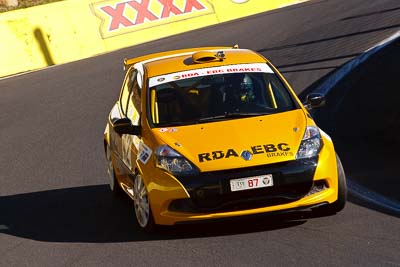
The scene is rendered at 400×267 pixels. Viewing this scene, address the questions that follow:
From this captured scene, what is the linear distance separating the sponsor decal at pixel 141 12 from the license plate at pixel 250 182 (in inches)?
724

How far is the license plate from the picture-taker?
8.55 metres

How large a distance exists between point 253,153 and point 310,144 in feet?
1.91

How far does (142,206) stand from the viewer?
9.20 meters

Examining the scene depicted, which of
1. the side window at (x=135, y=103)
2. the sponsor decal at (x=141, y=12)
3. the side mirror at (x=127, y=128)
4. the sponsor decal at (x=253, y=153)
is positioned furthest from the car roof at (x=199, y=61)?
the sponsor decal at (x=141, y=12)

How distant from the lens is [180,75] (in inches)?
400

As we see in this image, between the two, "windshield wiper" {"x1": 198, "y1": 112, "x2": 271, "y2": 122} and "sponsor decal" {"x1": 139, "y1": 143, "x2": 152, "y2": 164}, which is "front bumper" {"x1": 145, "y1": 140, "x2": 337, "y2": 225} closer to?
"sponsor decal" {"x1": 139, "y1": 143, "x2": 152, "y2": 164}

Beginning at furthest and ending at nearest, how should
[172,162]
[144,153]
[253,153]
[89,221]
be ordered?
[89,221]
[144,153]
[172,162]
[253,153]

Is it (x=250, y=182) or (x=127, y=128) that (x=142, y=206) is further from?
(x=250, y=182)

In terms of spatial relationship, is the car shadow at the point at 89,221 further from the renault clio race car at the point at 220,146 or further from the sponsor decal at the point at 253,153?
the sponsor decal at the point at 253,153

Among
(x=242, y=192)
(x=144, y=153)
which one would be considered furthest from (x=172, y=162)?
(x=242, y=192)

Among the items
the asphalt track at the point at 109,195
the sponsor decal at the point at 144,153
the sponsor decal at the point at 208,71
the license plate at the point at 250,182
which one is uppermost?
the sponsor decal at the point at 208,71

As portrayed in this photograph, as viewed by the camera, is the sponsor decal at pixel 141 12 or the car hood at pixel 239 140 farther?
the sponsor decal at pixel 141 12

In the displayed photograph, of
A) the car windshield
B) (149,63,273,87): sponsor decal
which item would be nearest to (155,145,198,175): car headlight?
the car windshield

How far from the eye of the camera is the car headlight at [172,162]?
28.5 feet
